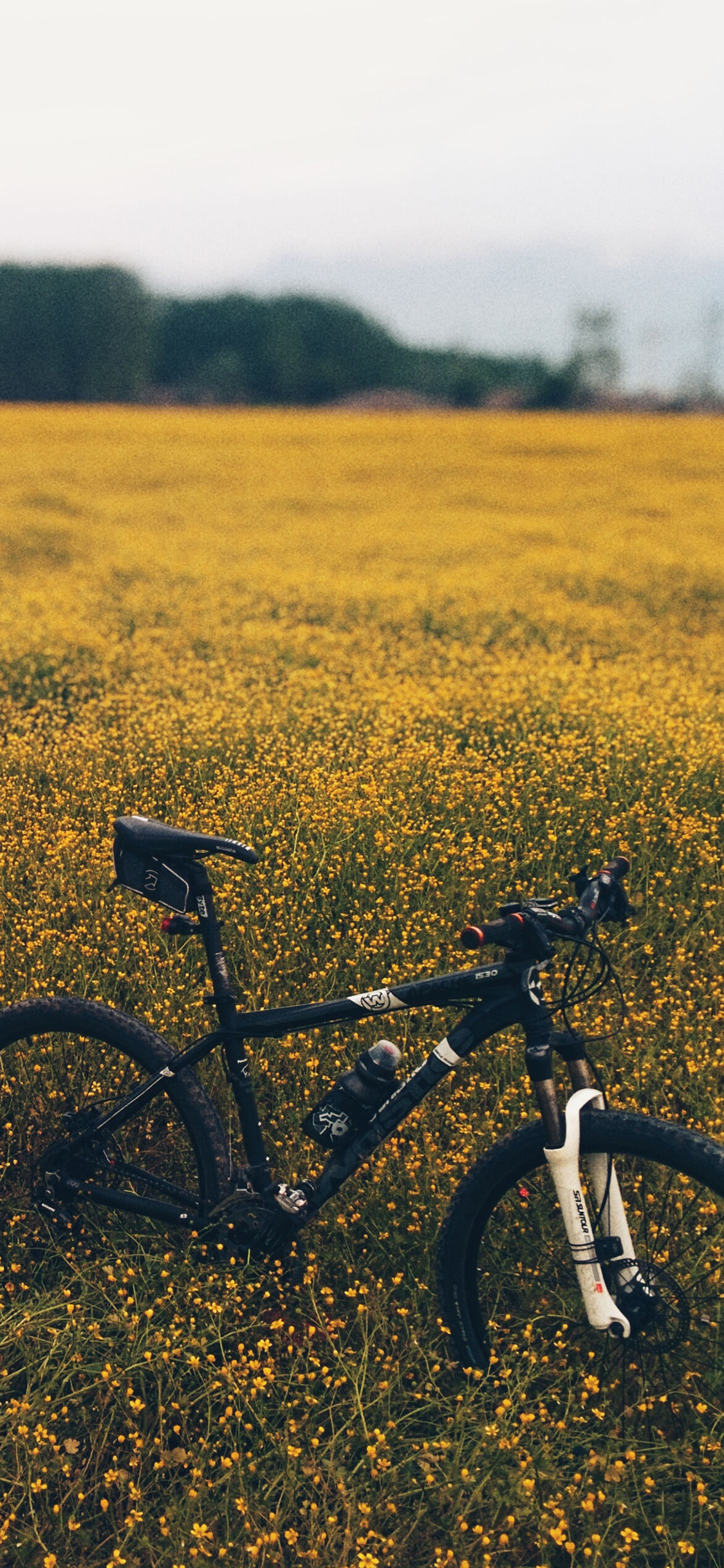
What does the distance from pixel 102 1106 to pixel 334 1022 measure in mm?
1035

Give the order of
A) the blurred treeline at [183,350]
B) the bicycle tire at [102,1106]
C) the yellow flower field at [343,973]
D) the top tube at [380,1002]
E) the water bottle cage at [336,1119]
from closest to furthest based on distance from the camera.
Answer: the yellow flower field at [343,973], the top tube at [380,1002], the water bottle cage at [336,1119], the bicycle tire at [102,1106], the blurred treeline at [183,350]

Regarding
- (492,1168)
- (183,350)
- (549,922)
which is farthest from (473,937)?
(183,350)

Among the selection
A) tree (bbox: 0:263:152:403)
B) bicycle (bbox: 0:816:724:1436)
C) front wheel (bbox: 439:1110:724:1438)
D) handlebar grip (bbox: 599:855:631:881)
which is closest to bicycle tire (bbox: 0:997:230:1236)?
bicycle (bbox: 0:816:724:1436)

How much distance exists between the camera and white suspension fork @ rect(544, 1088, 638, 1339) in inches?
115

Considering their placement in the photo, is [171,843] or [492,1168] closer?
[492,1168]

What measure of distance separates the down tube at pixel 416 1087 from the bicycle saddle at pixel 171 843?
84 centimetres

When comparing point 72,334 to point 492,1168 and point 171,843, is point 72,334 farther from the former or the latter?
point 492,1168

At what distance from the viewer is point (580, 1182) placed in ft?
9.70

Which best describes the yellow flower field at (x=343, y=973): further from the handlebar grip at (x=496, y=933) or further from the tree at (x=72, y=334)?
the tree at (x=72, y=334)

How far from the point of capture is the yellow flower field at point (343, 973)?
2.90 m

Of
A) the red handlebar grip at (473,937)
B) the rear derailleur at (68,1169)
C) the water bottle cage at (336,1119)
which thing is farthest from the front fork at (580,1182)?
the rear derailleur at (68,1169)

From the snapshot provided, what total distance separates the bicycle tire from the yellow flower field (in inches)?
3.9

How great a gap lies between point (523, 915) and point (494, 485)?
23085 millimetres

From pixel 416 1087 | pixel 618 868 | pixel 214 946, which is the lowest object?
pixel 416 1087
